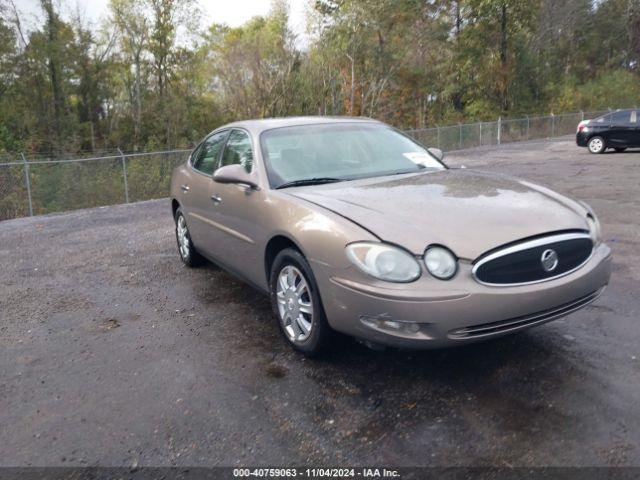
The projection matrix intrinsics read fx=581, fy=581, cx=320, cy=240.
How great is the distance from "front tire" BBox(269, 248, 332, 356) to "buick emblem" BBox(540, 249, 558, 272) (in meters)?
1.31

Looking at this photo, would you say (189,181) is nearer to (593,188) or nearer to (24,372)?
(24,372)

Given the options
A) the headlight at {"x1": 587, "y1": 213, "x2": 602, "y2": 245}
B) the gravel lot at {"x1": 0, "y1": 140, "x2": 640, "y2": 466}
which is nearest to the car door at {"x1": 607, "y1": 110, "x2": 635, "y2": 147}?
the gravel lot at {"x1": 0, "y1": 140, "x2": 640, "y2": 466}

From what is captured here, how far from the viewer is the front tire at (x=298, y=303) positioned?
361 centimetres

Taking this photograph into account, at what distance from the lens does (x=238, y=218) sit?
4.57 metres

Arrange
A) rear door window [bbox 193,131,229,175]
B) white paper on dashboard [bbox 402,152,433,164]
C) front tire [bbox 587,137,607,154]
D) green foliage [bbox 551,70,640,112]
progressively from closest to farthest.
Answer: white paper on dashboard [bbox 402,152,433,164] < rear door window [bbox 193,131,229,175] < front tire [bbox 587,137,607,154] < green foliage [bbox 551,70,640,112]

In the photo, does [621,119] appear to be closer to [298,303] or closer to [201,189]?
[201,189]

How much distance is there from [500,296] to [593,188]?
9.38 meters

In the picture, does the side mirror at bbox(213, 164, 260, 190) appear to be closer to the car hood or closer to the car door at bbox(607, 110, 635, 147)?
the car hood

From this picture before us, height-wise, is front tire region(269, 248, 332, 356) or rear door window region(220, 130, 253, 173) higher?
rear door window region(220, 130, 253, 173)

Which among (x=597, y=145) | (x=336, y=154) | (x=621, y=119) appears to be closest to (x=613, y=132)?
(x=621, y=119)

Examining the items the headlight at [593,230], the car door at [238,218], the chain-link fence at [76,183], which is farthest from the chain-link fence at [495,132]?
the headlight at [593,230]

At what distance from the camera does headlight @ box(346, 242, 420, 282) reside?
3148 millimetres

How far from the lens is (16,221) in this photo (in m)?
11.7

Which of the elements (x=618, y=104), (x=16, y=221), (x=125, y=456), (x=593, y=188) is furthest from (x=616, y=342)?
(x=618, y=104)
